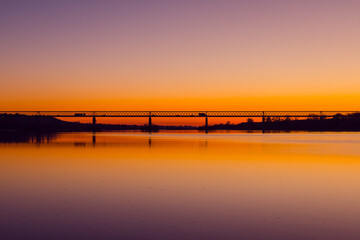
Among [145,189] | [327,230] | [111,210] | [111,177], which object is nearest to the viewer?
[327,230]

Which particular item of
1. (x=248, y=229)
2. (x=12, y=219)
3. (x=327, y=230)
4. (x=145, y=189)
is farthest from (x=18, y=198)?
(x=327, y=230)

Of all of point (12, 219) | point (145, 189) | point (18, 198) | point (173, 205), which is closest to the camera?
point (12, 219)

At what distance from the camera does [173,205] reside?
14188 mm

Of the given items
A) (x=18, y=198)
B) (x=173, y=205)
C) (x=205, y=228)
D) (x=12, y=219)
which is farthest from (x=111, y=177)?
(x=205, y=228)

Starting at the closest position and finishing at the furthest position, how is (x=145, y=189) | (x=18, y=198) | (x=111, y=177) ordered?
(x=18, y=198)
(x=145, y=189)
(x=111, y=177)

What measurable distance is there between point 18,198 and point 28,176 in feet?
22.4

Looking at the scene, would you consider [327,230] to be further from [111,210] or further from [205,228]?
[111,210]

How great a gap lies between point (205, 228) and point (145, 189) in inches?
271

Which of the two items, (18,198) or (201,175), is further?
(201,175)

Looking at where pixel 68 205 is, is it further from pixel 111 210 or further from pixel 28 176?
pixel 28 176

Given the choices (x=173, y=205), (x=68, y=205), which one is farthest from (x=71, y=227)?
(x=173, y=205)

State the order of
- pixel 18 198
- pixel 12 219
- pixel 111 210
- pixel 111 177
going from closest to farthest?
1. pixel 12 219
2. pixel 111 210
3. pixel 18 198
4. pixel 111 177

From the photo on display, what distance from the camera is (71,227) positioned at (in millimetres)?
11086

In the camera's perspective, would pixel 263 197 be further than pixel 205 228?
Yes
